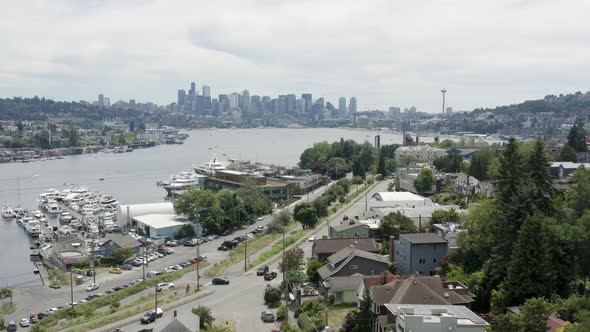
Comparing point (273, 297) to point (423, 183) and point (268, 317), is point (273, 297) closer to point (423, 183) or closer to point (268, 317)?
point (268, 317)

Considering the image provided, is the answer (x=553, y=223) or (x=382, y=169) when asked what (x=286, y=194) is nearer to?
(x=382, y=169)

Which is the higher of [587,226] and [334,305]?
[587,226]

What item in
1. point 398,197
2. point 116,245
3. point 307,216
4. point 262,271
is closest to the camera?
point 262,271

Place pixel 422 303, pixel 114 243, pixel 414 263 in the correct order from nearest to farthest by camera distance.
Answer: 1. pixel 422 303
2. pixel 414 263
3. pixel 114 243

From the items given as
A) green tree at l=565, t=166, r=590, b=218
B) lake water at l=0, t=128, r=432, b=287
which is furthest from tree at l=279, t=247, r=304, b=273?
lake water at l=0, t=128, r=432, b=287

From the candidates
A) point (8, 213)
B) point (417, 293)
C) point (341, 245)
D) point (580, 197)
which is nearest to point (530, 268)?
point (417, 293)

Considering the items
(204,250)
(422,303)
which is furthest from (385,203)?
(422,303)
